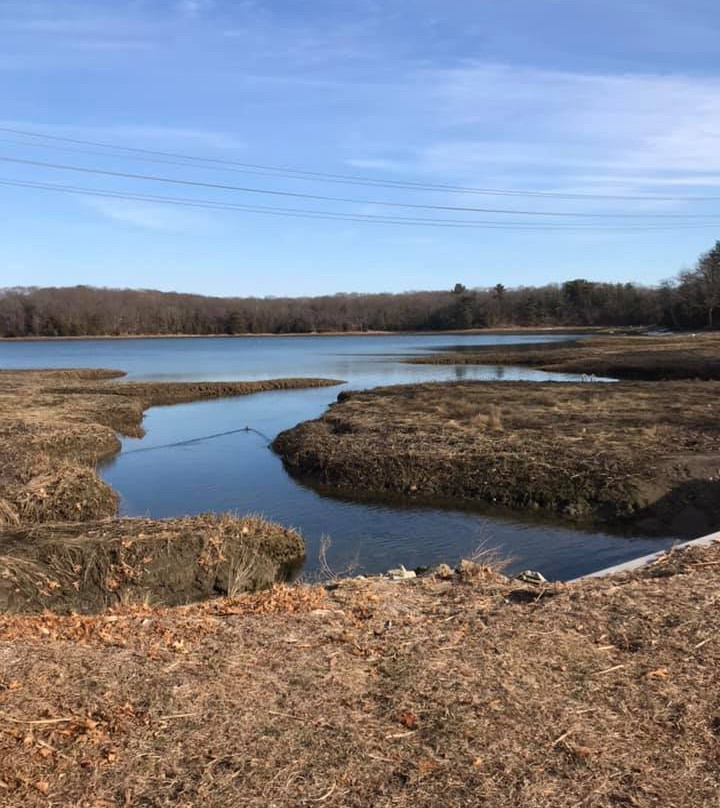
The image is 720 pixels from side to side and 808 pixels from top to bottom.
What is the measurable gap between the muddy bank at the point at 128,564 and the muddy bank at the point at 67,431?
2529mm

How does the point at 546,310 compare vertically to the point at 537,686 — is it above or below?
above

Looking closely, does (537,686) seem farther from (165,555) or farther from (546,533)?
(546,533)

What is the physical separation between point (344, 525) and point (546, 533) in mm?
3915

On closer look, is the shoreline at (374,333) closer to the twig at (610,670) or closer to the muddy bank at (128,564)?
the muddy bank at (128,564)

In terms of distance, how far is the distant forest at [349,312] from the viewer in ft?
454

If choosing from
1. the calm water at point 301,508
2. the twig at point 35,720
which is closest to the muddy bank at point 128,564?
the calm water at point 301,508

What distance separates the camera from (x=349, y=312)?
17775 cm

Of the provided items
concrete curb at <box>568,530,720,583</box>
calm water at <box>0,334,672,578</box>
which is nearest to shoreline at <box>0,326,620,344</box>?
calm water at <box>0,334,672,578</box>

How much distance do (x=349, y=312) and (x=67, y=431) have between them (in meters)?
156

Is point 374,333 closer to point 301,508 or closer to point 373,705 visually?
point 301,508

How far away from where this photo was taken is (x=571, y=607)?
7035 millimetres

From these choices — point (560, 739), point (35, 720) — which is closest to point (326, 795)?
point (560, 739)

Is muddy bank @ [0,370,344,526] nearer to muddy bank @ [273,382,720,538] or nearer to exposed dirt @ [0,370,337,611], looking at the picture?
exposed dirt @ [0,370,337,611]

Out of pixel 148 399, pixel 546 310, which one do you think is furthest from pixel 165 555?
pixel 546 310
